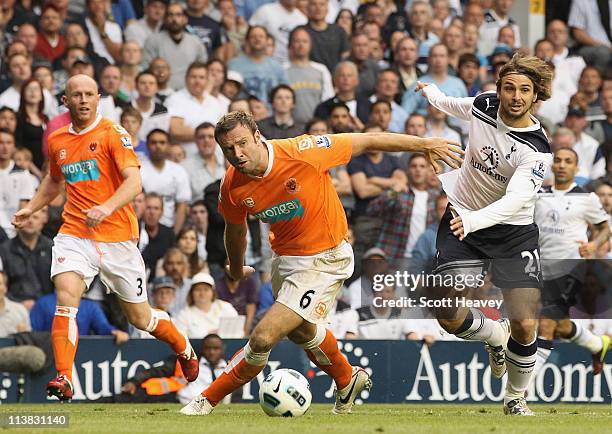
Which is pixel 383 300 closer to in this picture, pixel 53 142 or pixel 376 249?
pixel 376 249

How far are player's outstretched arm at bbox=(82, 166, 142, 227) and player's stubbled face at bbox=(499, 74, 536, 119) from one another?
122 inches

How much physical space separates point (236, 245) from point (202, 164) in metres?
6.59

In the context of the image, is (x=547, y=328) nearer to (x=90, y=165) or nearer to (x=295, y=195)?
(x=295, y=195)

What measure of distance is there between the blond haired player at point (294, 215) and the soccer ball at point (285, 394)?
0.58 ft

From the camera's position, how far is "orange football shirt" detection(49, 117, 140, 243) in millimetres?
11008

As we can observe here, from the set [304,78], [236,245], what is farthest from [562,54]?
[236,245]

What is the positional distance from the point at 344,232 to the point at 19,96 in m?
7.92

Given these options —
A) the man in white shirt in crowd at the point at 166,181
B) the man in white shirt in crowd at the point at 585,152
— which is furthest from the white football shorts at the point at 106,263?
the man in white shirt in crowd at the point at 585,152

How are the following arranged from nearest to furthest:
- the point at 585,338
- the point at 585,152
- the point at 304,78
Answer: the point at 585,338, the point at 585,152, the point at 304,78

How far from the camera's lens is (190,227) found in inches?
614

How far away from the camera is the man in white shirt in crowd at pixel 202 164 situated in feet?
54.0

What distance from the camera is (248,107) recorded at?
Result: 17094mm

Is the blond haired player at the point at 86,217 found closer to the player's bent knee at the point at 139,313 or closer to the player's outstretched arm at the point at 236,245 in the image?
the player's bent knee at the point at 139,313

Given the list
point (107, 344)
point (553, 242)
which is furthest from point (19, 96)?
point (553, 242)
